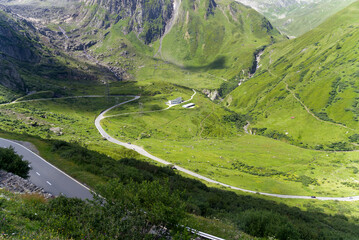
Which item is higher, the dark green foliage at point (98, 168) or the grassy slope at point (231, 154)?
the dark green foliage at point (98, 168)

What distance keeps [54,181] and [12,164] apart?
6.23m

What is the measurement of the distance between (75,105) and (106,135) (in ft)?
242

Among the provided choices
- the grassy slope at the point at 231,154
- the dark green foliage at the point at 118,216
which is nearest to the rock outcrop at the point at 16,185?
the dark green foliage at the point at 118,216

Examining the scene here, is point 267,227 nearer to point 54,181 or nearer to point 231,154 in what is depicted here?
point 54,181

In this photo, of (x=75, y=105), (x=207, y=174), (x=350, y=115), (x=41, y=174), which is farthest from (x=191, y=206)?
(x=350, y=115)

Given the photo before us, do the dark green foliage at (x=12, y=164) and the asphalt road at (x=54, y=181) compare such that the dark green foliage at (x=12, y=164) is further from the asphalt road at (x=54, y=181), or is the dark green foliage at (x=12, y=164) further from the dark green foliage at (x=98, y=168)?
the dark green foliage at (x=98, y=168)

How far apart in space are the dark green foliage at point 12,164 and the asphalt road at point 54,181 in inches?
67.0

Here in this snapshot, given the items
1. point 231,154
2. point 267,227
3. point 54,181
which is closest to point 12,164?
point 54,181

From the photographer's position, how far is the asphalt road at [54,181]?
28.2 m

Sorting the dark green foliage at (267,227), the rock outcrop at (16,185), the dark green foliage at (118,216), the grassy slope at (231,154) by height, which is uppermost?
the dark green foliage at (118,216)

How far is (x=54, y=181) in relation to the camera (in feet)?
103

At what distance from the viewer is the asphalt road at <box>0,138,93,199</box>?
2817cm

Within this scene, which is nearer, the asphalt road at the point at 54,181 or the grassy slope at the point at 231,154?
the asphalt road at the point at 54,181

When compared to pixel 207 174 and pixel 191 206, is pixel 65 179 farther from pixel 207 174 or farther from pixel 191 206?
pixel 207 174
